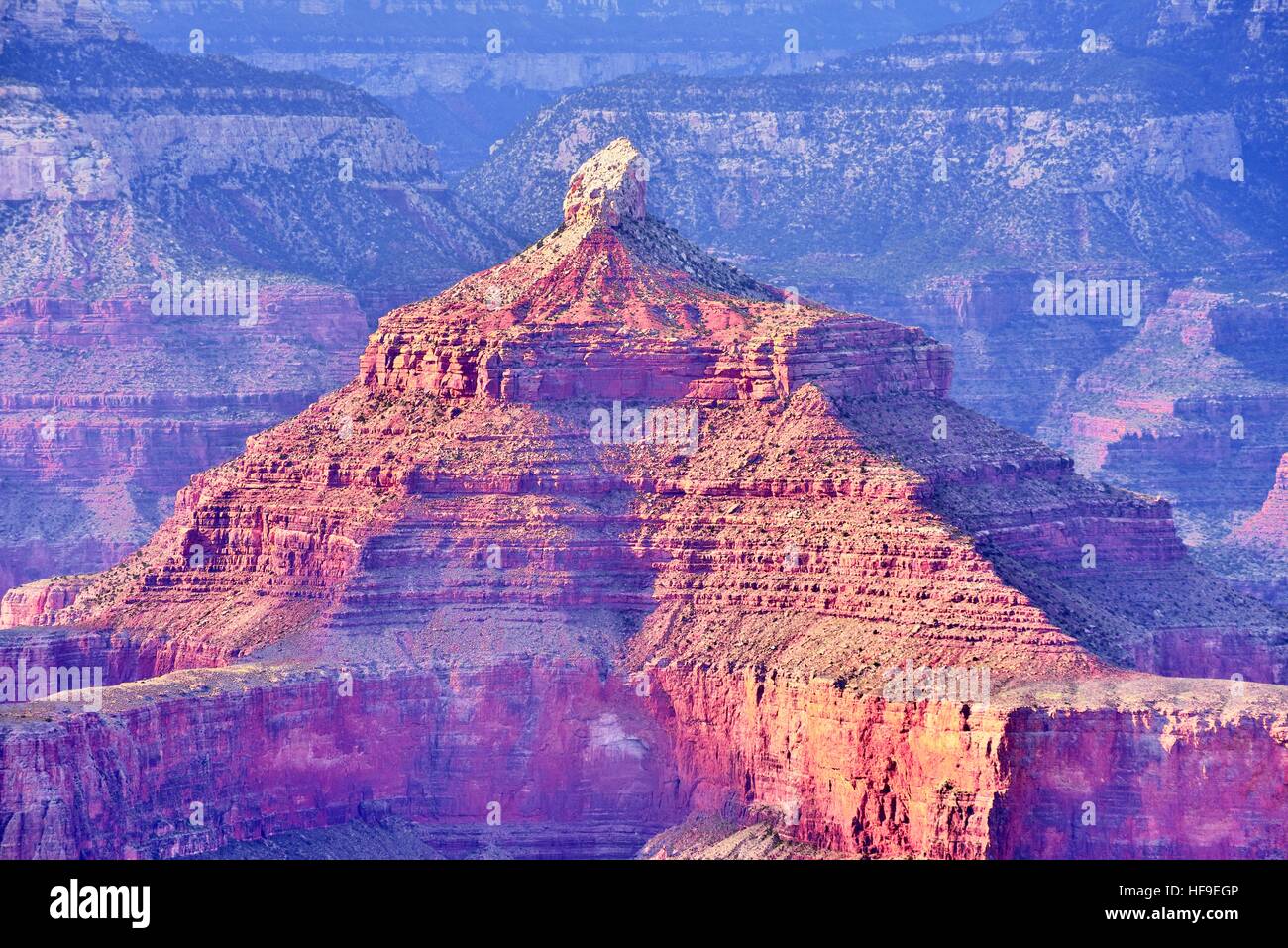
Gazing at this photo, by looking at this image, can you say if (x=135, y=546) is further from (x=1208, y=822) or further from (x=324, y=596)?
(x=1208, y=822)

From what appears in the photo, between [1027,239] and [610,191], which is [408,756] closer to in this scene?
[610,191]

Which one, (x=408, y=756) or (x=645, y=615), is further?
(x=645, y=615)

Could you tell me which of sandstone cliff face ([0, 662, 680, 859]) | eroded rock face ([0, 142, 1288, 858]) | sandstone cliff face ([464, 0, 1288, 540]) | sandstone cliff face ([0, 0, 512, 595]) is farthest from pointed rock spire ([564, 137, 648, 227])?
sandstone cliff face ([464, 0, 1288, 540])

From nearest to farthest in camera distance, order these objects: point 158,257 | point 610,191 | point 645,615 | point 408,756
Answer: point 408,756 < point 645,615 < point 610,191 < point 158,257

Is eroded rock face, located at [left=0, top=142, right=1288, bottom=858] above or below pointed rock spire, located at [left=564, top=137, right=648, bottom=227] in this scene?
below

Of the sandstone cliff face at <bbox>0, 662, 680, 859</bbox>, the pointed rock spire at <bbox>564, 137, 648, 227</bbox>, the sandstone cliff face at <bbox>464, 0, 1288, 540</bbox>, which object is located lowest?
the sandstone cliff face at <bbox>0, 662, 680, 859</bbox>

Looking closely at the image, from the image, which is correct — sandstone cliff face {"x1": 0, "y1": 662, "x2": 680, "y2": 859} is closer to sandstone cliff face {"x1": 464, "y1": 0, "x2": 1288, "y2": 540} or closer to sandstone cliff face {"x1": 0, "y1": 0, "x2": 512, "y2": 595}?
sandstone cliff face {"x1": 0, "y1": 0, "x2": 512, "y2": 595}

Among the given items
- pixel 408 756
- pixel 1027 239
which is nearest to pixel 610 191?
pixel 408 756
